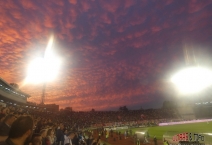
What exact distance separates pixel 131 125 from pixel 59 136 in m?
47.5

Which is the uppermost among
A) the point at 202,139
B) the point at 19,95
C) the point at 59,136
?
the point at 19,95

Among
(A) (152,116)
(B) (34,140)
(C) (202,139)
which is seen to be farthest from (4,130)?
(A) (152,116)

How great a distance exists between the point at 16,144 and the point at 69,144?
17.7 feet

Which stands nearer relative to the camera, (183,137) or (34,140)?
(34,140)

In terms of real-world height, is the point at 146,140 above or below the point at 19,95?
below

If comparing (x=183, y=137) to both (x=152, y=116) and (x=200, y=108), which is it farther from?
(x=200, y=108)

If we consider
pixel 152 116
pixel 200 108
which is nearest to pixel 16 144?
pixel 152 116

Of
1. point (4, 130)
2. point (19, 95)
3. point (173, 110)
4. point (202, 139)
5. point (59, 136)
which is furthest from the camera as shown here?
point (173, 110)

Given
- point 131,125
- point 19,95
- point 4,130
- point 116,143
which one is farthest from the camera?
point 131,125

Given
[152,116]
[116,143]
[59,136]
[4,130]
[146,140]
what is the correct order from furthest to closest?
[152,116] < [116,143] < [146,140] < [59,136] < [4,130]

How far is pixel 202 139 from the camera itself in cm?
1100

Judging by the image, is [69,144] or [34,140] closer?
[34,140]

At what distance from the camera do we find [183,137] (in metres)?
11.1

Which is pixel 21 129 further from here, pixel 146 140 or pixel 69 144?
pixel 146 140
